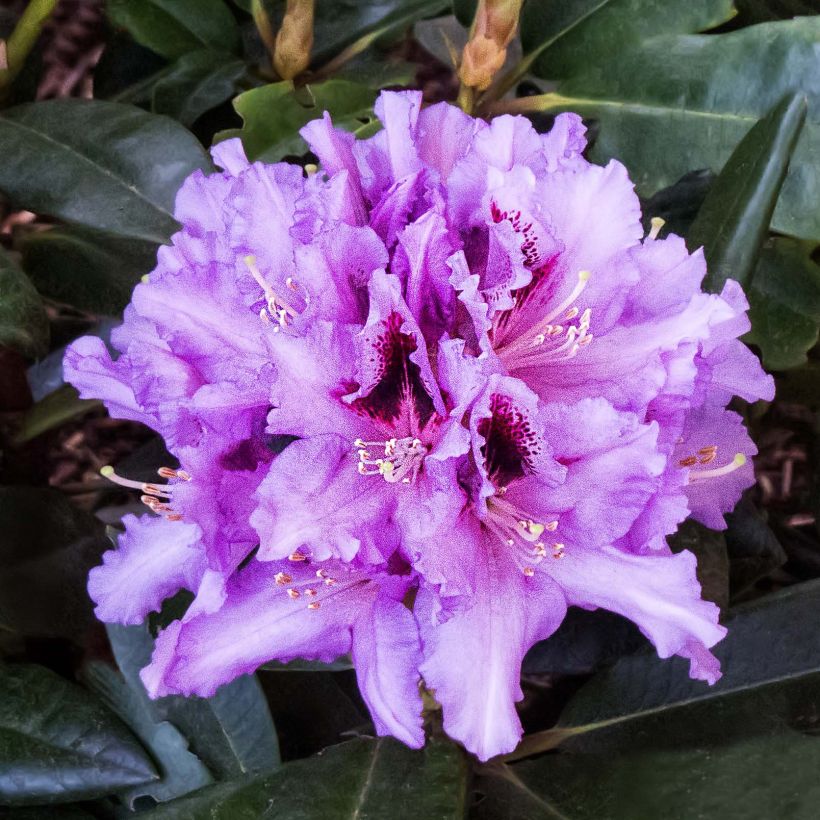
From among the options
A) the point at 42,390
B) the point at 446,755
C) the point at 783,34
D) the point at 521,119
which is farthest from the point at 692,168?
the point at 42,390

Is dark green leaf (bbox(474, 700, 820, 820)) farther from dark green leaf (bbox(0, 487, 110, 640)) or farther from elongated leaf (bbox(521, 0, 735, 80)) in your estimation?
elongated leaf (bbox(521, 0, 735, 80))

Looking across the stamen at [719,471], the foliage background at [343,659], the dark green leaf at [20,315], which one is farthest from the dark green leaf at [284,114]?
the stamen at [719,471]

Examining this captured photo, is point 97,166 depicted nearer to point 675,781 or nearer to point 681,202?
point 681,202

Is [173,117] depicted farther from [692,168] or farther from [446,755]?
[446,755]

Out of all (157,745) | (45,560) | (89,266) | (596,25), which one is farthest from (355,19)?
(157,745)

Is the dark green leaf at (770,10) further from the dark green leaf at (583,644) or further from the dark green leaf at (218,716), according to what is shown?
the dark green leaf at (218,716)

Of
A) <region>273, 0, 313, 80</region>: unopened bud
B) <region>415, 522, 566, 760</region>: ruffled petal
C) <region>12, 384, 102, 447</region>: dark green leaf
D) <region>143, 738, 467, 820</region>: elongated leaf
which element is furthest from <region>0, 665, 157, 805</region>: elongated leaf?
<region>273, 0, 313, 80</region>: unopened bud

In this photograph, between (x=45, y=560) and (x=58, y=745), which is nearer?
(x=58, y=745)
